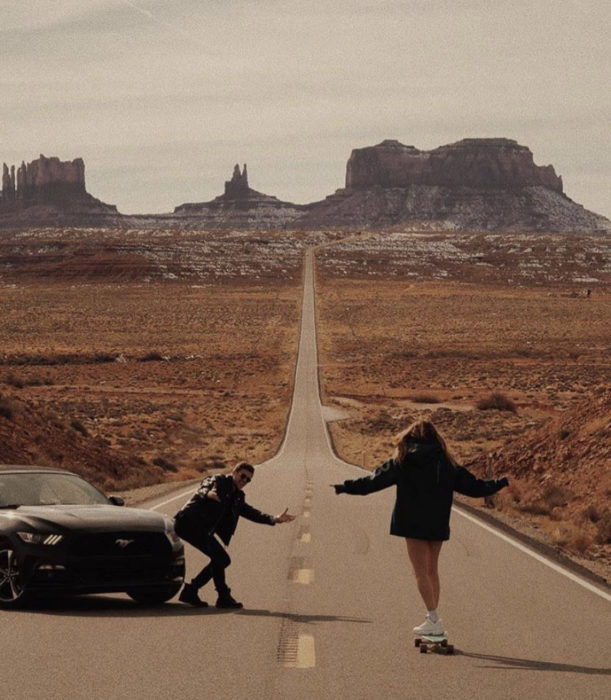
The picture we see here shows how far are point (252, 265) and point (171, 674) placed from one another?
188212mm

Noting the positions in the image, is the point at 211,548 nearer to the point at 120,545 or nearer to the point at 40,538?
the point at 120,545

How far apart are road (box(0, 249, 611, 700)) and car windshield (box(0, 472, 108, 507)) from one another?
1.06 metres

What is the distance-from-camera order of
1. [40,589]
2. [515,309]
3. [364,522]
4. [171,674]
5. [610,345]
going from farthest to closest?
[515,309] → [610,345] → [364,522] → [40,589] → [171,674]

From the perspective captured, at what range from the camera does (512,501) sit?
80.4ft

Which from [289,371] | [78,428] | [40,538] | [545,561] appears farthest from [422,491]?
[289,371]

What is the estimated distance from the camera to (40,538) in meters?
11.0

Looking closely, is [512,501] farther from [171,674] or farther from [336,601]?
[171,674]

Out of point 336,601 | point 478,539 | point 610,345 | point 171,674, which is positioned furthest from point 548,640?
point 610,345

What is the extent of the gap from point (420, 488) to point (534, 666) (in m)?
1.61

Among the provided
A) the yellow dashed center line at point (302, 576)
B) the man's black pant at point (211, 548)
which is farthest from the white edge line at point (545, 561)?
the man's black pant at point (211, 548)

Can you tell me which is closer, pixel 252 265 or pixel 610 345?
pixel 610 345

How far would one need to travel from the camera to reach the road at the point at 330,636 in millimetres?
8117

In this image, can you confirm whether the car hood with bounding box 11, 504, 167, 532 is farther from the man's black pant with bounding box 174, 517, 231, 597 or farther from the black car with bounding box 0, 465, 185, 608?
the man's black pant with bounding box 174, 517, 231, 597

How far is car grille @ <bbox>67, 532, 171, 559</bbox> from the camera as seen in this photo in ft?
36.0
